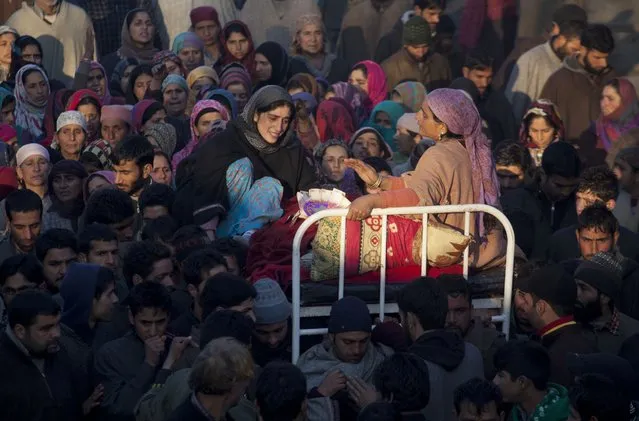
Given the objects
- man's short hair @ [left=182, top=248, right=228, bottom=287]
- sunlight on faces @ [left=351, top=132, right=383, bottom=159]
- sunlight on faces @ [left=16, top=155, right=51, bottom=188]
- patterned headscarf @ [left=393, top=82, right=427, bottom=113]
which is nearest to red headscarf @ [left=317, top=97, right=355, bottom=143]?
sunlight on faces @ [left=351, top=132, right=383, bottom=159]

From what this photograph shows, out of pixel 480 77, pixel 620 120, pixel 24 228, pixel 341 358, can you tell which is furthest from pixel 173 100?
pixel 341 358

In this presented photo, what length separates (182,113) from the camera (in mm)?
14570

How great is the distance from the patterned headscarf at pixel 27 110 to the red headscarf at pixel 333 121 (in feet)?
8.08

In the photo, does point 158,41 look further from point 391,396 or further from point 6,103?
point 391,396

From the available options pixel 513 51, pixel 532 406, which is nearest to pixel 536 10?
pixel 513 51

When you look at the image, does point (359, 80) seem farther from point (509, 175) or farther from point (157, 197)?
point (157, 197)

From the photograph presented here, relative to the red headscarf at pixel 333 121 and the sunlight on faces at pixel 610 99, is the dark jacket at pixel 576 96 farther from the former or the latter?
the red headscarf at pixel 333 121

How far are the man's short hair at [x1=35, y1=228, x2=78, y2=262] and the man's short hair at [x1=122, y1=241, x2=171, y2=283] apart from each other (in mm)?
460

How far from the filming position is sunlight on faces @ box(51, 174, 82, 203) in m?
11.9

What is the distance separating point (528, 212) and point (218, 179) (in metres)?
2.64

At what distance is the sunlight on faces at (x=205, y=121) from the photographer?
13297mm

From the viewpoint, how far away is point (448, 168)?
984 centimetres

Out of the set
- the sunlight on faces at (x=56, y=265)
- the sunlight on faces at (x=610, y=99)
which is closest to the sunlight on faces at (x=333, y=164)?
the sunlight on faces at (x=56, y=265)

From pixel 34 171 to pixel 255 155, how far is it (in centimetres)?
208
